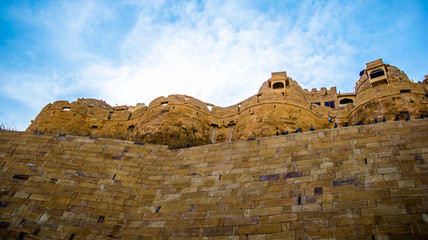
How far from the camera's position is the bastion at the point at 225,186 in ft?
21.4

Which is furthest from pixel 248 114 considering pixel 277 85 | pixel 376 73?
pixel 376 73

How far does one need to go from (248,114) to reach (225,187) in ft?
27.6

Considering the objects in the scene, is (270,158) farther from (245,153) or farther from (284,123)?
(284,123)

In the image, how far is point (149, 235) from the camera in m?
7.76

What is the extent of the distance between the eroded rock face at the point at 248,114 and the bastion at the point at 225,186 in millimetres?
3689

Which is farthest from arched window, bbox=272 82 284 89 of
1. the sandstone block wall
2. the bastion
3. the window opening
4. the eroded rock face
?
the sandstone block wall

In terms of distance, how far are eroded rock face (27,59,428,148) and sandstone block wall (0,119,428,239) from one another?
3.66 meters

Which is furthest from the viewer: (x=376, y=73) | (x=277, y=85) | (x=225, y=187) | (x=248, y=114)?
(x=376, y=73)

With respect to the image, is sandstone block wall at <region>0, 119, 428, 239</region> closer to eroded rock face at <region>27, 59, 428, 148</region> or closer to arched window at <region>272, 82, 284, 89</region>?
eroded rock face at <region>27, 59, 428, 148</region>

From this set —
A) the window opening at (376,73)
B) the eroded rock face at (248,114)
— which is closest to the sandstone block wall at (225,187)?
the eroded rock face at (248,114)

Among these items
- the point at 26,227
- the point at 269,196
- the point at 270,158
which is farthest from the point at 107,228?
the point at 270,158

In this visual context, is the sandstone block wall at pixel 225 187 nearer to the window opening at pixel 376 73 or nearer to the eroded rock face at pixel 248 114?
the eroded rock face at pixel 248 114

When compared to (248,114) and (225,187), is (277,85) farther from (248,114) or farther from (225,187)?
(225,187)

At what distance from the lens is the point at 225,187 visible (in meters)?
8.51
